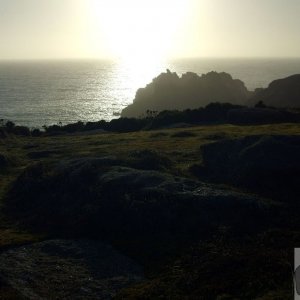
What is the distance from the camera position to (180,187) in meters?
40.0

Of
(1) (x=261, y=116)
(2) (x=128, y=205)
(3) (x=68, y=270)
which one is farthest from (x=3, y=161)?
(1) (x=261, y=116)

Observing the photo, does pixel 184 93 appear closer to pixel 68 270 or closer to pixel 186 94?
pixel 186 94

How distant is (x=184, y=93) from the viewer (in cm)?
18850

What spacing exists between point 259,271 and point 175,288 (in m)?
4.97

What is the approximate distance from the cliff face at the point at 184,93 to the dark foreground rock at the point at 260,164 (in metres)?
131

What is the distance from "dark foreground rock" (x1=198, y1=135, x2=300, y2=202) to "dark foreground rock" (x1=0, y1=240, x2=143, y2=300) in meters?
15.3

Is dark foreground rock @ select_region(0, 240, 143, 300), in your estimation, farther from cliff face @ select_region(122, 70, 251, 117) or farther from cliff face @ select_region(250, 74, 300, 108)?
cliff face @ select_region(122, 70, 251, 117)

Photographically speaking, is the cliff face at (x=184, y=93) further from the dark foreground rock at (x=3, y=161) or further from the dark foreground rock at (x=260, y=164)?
the dark foreground rock at (x=260, y=164)

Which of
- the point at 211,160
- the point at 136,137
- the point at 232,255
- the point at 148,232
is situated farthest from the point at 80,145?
the point at 232,255

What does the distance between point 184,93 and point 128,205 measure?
6018 inches

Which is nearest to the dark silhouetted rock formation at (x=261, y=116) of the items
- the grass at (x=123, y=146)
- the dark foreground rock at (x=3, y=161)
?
the grass at (x=123, y=146)

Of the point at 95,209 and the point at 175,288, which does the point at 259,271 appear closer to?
the point at 175,288

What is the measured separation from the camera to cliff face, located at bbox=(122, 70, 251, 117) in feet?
601

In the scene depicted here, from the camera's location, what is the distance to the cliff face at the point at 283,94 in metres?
159
